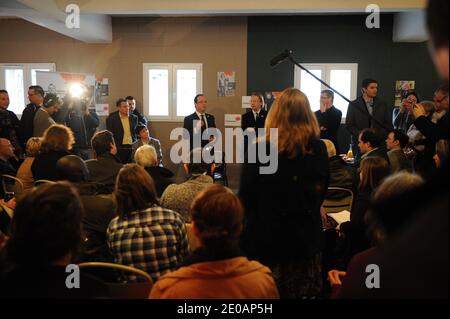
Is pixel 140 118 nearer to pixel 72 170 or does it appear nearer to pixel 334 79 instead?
pixel 334 79

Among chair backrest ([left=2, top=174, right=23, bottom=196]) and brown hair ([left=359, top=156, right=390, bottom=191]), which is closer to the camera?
brown hair ([left=359, top=156, right=390, bottom=191])

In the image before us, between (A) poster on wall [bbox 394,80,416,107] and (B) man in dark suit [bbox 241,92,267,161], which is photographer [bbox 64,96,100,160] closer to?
(B) man in dark suit [bbox 241,92,267,161]

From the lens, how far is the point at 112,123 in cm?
656

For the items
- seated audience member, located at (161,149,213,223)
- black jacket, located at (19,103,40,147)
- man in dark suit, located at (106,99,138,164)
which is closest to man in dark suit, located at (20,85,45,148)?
black jacket, located at (19,103,40,147)

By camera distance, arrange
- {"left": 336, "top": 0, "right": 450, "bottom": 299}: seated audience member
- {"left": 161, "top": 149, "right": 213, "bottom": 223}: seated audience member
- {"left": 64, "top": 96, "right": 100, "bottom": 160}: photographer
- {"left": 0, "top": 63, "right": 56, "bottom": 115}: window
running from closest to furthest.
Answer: {"left": 336, "top": 0, "right": 450, "bottom": 299}: seated audience member, {"left": 161, "top": 149, "right": 213, "bottom": 223}: seated audience member, {"left": 64, "top": 96, "right": 100, "bottom": 160}: photographer, {"left": 0, "top": 63, "right": 56, "bottom": 115}: window

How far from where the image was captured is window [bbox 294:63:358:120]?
7.38m

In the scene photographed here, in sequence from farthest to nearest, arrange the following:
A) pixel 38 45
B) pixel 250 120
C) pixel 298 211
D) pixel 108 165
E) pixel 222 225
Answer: pixel 38 45 → pixel 250 120 → pixel 108 165 → pixel 298 211 → pixel 222 225

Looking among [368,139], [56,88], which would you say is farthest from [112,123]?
[368,139]

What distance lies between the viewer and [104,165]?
3.27 meters

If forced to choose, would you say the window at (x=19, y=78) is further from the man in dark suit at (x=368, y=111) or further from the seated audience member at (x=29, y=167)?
the man in dark suit at (x=368, y=111)

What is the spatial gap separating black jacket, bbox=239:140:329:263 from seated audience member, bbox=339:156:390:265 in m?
0.63

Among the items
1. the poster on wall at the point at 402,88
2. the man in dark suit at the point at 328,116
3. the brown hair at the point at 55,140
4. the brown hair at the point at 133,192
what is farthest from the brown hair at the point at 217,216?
the poster on wall at the point at 402,88

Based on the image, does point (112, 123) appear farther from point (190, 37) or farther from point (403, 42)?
point (403, 42)

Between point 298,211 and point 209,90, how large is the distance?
6036 mm
